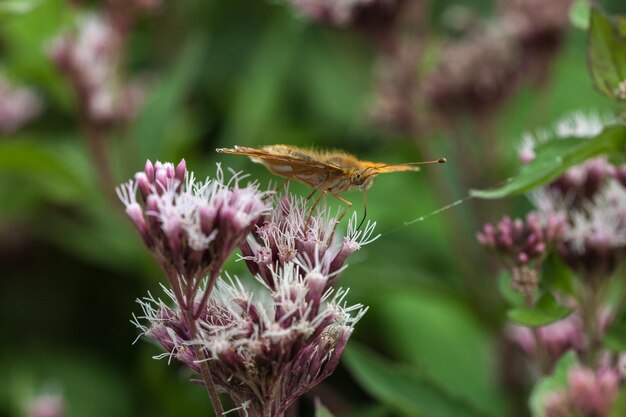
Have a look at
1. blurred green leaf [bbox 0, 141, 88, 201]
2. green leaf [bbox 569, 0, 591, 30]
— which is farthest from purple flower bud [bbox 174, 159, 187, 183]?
blurred green leaf [bbox 0, 141, 88, 201]

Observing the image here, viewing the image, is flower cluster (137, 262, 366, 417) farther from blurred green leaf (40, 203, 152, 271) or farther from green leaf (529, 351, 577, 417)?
blurred green leaf (40, 203, 152, 271)

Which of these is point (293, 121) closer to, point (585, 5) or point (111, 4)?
point (111, 4)

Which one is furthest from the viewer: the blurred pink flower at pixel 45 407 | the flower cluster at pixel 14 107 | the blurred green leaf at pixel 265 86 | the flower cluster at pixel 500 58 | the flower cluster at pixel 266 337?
the flower cluster at pixel 14 107

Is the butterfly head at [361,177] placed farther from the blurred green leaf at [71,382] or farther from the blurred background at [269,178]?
the blurred green leaf at [71,382]

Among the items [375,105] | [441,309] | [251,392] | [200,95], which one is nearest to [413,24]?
[375,105]

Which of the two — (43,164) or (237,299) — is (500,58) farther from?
(237,299)

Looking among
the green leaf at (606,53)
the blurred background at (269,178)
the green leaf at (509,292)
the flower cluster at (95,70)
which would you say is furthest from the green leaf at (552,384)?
the flower cluster at (95,70)
